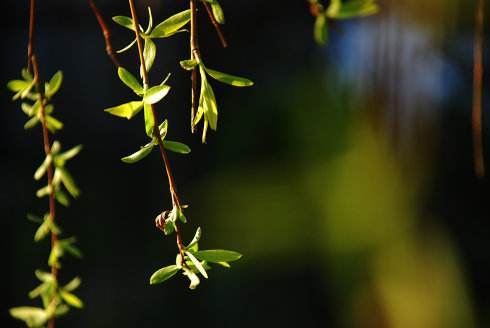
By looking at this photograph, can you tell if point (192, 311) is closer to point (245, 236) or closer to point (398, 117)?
point (245, 236)

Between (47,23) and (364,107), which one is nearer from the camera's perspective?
(364,107)

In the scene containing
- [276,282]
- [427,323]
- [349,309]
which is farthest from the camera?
[276,282]

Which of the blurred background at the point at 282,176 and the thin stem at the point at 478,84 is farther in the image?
the blurred background at the point at 282,176

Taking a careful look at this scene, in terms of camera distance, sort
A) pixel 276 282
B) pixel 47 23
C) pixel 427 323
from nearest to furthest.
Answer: pixel 427 323
pixel 276 282
pixel 47 23

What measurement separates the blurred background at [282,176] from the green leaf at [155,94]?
5.19 feet

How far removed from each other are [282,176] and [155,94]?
169cm

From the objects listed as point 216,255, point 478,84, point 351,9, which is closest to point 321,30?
point 351,9

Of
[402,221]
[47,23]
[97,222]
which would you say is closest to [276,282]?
[402,221]

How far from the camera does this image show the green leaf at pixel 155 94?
1.24ft

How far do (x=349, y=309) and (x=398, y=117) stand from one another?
1.85ft

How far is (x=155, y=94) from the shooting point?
0.39m

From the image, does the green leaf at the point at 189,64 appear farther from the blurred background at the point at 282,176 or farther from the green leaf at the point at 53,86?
the blurred background at the point at 282,176

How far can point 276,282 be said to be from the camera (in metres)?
2.19

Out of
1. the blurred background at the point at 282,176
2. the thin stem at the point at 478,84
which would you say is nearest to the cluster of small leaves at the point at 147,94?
the thin stem at the point at 478,84
